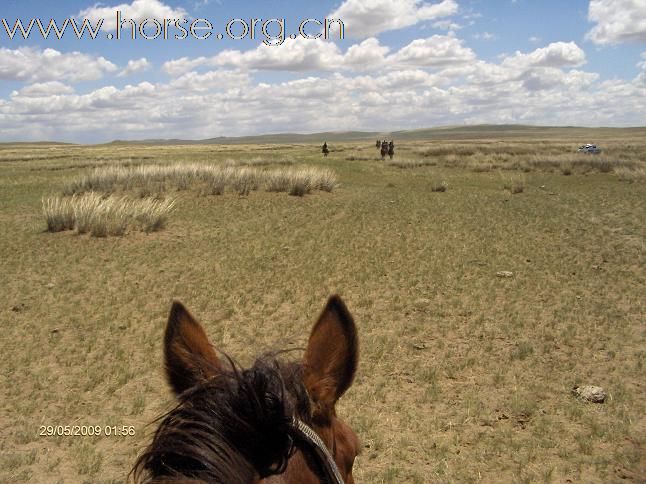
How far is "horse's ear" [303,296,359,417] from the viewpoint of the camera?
4.41 ft

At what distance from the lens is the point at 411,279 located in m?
8.49

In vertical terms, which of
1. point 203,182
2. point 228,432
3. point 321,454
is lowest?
point 203,182

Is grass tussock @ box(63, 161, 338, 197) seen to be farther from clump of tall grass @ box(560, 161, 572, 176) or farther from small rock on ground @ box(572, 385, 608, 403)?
small rock on ground @ box(572, 385, 608, 403)

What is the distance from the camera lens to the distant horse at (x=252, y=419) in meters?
0.97

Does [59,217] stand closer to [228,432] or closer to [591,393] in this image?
[591,393]

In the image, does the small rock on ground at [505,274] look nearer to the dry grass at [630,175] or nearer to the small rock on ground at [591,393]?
the small rock on ground at [591,393]

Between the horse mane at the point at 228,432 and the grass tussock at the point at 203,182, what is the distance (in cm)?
1753

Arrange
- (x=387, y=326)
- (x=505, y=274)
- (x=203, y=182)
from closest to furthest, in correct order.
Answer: (x=387, y=326)
(x=505, y=274)
(x=203, y=182)

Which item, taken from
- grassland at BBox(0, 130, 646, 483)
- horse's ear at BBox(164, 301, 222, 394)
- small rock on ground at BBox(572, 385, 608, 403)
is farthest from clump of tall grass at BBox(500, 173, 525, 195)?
horse's ear at BBox(164, 301, 222, 394)
